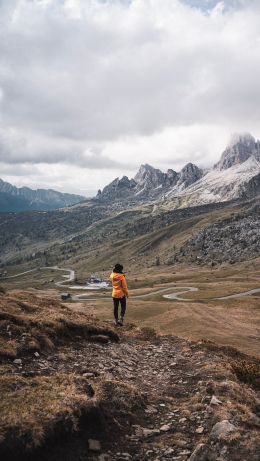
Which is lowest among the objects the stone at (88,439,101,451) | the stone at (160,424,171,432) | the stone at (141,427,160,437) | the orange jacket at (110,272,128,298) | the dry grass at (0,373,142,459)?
the stone at (160,424,171,432)

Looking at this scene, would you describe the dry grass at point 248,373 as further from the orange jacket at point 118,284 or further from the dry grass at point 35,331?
the orange jacket at point 118,284

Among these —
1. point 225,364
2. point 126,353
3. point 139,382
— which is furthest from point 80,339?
point 225,364

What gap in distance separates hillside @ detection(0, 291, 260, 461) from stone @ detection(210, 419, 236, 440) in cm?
3

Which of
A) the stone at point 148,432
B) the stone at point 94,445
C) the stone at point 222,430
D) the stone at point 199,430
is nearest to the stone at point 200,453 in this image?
the stone at point 222,430

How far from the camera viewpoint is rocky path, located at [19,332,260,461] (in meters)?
12.6

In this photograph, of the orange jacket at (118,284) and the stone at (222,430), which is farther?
the orange jacket at (118,284)

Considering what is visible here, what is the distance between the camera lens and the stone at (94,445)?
12.6m

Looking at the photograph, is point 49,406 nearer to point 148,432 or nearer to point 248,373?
point 148,432

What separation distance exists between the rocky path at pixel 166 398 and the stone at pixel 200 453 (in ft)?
0.07

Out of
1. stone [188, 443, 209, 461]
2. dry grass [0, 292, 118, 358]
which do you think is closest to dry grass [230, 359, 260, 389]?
stone [188, 443, 209, 461]

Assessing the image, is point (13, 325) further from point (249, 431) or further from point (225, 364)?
point (249, 431)

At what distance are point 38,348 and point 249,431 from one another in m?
11.6

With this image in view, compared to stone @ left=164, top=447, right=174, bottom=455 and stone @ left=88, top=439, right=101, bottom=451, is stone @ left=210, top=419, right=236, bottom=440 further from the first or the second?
stone @ left=88, top=439, right=101, bottom=451

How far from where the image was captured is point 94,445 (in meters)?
12.7
